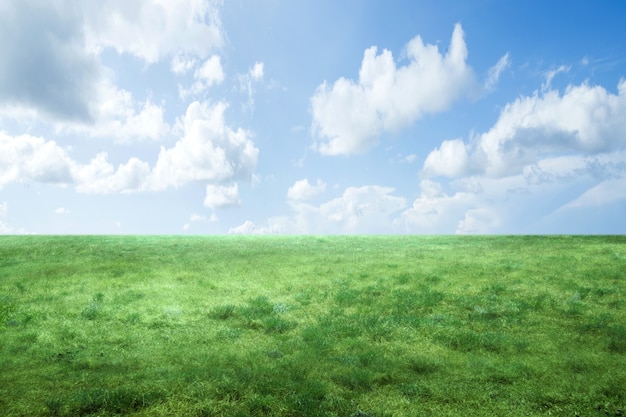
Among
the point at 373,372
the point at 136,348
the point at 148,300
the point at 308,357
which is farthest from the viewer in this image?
the point at 148,300

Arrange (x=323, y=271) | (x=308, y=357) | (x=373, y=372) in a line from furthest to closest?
(x=323, y=271), (x=308, y=357), (x=373, y=372)

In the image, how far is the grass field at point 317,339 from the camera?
12.2 meters

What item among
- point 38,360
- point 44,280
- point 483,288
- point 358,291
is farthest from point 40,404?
point 483,288

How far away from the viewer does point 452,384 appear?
13.4 meters

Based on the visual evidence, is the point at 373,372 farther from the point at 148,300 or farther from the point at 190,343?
the point at 148,300

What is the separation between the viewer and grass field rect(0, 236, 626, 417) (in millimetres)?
12250

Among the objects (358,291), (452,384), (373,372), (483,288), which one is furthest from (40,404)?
(483,288)

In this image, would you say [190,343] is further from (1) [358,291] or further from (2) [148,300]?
(1) [358,291]

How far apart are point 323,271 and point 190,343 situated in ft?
55.9

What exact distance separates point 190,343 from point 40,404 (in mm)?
6739

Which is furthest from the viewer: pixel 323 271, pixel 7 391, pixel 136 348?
pixel 323 271

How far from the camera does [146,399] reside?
12258mm

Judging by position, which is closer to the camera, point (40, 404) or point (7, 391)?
point (40, 404)

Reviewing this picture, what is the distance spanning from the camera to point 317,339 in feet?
59.6
